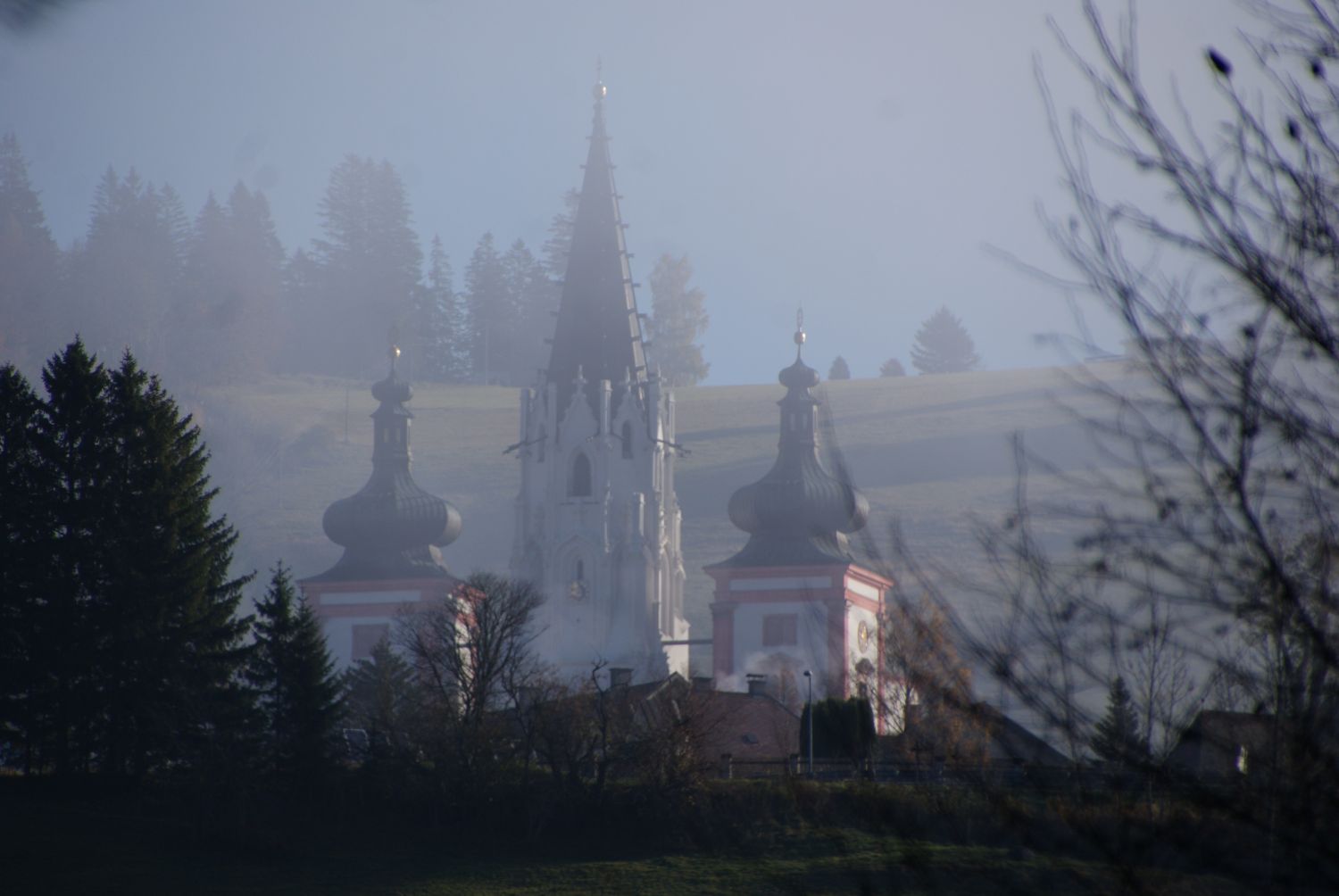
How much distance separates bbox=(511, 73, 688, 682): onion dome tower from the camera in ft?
211

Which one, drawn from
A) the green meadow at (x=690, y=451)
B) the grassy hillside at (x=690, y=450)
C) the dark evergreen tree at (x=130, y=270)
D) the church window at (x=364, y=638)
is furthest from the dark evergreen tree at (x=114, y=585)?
the dark evergreen tree at (x=130, y=270)

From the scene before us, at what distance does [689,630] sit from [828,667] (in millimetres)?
58769

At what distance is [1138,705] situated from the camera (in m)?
9.63

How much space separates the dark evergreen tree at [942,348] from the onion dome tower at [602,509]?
7570 cm

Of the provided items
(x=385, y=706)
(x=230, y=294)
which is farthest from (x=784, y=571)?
(x=230, y=294)

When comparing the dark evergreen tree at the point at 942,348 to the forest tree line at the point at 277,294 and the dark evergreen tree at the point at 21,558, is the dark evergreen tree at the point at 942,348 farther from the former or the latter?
the dark evergreen tree at the point at 21,558

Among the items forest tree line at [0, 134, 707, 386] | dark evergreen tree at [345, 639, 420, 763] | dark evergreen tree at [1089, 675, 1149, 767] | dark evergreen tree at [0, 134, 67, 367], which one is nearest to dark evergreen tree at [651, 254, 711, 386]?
forest tree line at [0, 134, 707, 386]

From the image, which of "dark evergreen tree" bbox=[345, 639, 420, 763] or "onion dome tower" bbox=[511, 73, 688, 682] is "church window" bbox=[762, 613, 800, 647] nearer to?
"onion dome tower" bbox=[511, 73, 688, 682]

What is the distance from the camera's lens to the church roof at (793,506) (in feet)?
209

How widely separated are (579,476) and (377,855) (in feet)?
95.3

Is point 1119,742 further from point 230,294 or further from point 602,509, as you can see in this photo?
point 230,294

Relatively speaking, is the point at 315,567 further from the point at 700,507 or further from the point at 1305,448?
the point at 1305,448

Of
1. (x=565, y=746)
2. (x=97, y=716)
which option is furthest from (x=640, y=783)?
(x=97, y=716)

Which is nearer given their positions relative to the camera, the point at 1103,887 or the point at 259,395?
the point at 1103,887
